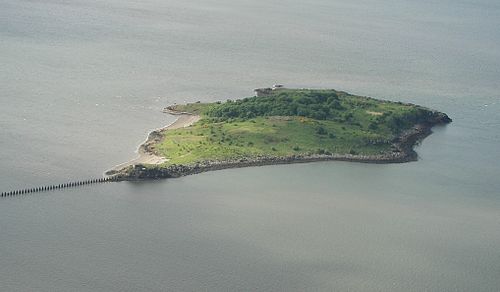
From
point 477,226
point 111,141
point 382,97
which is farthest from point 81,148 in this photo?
point 382,97

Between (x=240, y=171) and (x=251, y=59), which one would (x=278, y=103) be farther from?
(x=251, y=59)

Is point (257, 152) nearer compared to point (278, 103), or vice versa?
point (257, 152)

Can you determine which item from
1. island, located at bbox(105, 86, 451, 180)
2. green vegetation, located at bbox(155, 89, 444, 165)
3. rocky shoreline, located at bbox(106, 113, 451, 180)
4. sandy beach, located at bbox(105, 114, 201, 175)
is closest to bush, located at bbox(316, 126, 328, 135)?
green vegetation, located at bbox(155, 89, 444, 165)

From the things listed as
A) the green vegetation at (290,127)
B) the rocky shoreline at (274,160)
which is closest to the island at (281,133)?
the green vegetation at (290,127)

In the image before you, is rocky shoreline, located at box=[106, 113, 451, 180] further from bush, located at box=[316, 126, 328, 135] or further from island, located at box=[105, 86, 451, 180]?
bush, located at box=[316, 126, 328, 135]

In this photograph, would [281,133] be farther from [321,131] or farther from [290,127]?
[321,131]

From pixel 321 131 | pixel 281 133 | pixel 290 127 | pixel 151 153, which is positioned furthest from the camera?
pixel 290 127

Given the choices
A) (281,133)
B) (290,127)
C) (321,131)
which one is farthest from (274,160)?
(321,131)

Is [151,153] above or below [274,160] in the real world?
above
